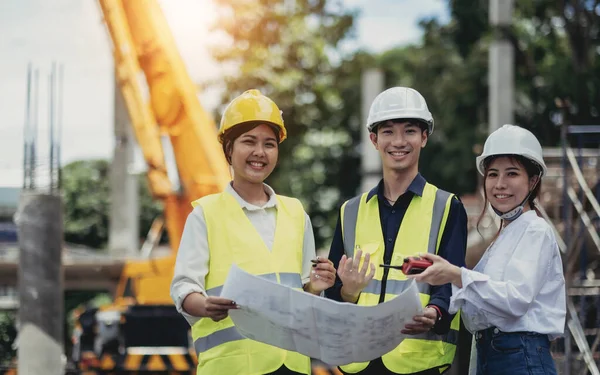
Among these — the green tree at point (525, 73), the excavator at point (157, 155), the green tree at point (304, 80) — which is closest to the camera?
the excavator at point (157, 155)

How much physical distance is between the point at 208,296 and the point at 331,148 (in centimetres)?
2908

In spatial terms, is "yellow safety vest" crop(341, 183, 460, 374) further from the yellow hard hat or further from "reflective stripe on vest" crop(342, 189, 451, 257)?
the yellow hard hat

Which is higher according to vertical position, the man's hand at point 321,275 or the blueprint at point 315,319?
the man's hand at point 321,275

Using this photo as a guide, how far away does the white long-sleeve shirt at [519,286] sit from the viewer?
313cm

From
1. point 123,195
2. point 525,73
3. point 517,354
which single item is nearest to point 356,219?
point 517,354

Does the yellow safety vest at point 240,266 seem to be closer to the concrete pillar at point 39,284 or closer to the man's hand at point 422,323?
the man's hand at point 422,323

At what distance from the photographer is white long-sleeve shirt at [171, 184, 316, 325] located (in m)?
3.27

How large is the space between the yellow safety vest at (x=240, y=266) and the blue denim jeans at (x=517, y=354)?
27.4 inches

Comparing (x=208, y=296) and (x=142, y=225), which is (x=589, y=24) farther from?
(x=142, y=225)

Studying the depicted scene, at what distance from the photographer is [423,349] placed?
339 cm

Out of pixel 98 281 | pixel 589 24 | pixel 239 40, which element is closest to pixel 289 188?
pixel 239 40

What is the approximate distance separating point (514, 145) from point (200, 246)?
4.05ft

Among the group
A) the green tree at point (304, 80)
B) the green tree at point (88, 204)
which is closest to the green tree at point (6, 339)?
the green tree at point (88, 204)

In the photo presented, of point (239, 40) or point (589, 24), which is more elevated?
point (239, 40)
